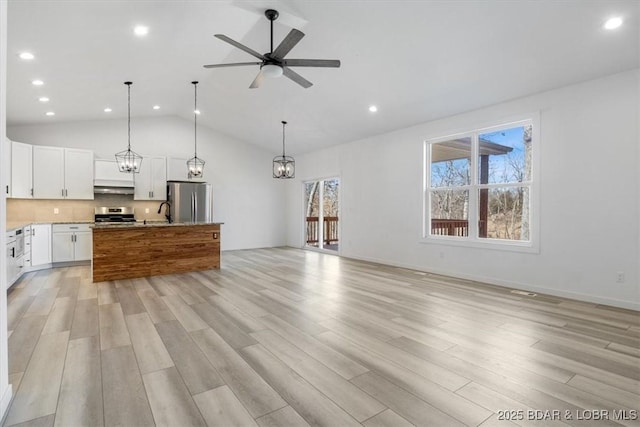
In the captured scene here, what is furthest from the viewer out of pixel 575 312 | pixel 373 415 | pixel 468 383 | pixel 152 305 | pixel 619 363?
pixel 152 305

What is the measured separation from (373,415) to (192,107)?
24.6ft

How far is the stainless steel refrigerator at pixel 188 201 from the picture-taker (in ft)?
25.0

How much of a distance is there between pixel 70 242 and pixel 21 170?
1.59 m

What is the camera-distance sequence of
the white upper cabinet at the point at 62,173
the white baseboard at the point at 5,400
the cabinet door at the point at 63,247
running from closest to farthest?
the white baseboard at the point at 5,400, the cabinet door at the point at 63,247, the white upper cabinet at the point at 62,173

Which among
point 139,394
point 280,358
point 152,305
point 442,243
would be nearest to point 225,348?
point 280,358

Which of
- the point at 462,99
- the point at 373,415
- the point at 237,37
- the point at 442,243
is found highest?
the point at 237,37

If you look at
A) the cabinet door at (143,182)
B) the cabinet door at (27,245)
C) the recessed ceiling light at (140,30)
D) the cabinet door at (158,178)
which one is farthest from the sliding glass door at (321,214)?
the cabinet door at (27,245)

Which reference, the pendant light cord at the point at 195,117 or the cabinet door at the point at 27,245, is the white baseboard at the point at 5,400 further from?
the pendant light cord at the point at 195,117

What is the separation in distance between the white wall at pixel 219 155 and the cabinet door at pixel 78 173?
43cm

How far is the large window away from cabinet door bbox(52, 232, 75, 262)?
7.00m

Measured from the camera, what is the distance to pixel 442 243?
572 cm

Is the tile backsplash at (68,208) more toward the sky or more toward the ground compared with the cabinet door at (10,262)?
more toward the sky

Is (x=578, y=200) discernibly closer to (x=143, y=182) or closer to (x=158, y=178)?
(x=158, y=178)

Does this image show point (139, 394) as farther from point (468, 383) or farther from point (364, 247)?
point (364, 247)
